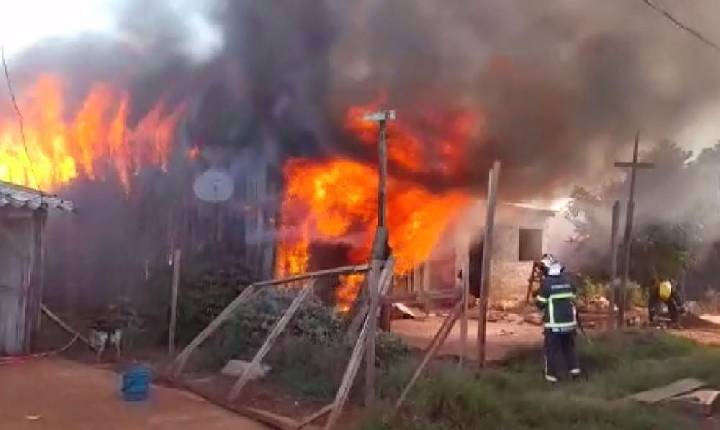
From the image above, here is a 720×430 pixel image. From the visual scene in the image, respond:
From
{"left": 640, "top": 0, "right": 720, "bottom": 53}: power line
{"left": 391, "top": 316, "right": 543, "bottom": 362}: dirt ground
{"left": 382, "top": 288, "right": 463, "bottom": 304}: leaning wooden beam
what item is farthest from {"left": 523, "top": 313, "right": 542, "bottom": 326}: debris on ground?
{"left": 382, "top": 288, "right": 463, "bottom": 304}: leaning wooden beam

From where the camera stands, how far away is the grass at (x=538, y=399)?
6.81 m

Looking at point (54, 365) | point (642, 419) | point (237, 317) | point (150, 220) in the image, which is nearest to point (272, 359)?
point (237, 317)

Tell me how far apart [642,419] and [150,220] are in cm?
962

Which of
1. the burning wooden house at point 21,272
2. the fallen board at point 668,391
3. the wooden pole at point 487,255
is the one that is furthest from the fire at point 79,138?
the fallen board at point 668,391

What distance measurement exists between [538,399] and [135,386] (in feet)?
13.3

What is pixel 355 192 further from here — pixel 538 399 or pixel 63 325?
pixel 538 399

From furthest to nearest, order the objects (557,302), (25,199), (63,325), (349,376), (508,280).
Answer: (508,280) → (63,325) → (25,199) → (557,302) → (349,376)

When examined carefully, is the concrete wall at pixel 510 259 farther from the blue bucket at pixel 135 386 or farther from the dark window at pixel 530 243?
the blue bucket at pixel 135 386

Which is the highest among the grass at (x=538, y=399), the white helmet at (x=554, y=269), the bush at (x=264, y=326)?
the white helmet at (x=554, y=269)

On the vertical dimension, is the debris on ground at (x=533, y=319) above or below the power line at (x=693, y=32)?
below

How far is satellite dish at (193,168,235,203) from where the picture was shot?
14.8 meters

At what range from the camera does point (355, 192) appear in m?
16.4

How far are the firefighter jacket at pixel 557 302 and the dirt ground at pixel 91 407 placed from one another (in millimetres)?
4019

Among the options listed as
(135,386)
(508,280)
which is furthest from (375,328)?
(508,280)
